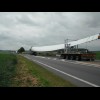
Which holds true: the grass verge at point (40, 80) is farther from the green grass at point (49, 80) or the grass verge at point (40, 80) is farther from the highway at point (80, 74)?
the highway at point (80, 74)

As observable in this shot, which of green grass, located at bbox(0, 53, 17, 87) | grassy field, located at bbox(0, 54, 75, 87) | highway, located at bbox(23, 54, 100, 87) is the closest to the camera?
grassy field, located at bbox(0, 54, 75, 87)

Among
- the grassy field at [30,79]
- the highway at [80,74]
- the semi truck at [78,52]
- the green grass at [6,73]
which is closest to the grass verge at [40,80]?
the grassy field at [30,79]

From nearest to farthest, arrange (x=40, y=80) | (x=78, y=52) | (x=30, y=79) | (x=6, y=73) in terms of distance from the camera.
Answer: (x=40, y=80) < (x=30, y=79) < (x=6, y=73) < (x=78, y=52)

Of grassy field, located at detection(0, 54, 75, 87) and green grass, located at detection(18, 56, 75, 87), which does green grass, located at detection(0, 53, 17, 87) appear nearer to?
grassy field, located at detection(0, 54, 75, 87)

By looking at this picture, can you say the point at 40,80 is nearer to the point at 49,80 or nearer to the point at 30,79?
the point at 49,80

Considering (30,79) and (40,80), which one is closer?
(40,80)

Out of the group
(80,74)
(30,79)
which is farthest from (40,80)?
(80,74)

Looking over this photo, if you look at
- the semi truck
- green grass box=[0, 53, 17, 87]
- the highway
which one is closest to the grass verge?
green grass box=[0, 53, 17, 87]
